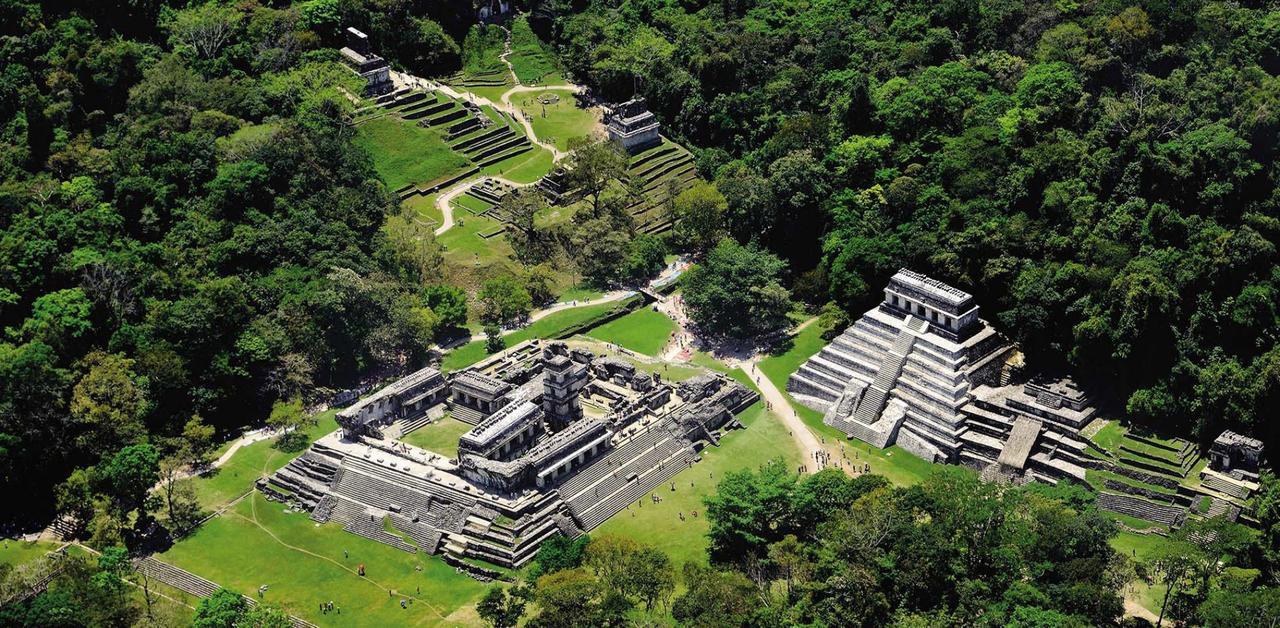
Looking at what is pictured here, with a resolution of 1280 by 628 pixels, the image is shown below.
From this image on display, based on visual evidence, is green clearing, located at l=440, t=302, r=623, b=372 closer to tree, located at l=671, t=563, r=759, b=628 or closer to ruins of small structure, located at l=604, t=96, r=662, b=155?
ruins of small structure, located at l=604, t=96, r=662, b=155

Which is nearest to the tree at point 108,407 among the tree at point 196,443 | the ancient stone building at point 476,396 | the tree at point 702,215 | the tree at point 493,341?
the tree at point 196,443

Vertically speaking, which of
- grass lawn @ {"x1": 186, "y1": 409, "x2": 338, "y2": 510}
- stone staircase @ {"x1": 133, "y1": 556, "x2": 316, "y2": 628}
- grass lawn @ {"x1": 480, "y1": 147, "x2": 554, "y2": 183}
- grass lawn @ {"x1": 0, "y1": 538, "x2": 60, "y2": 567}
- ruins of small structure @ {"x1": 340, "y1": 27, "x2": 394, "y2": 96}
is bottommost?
grass lawn @ {"x1": 0, "y1": 538, "x2": 60, "y2": 567}

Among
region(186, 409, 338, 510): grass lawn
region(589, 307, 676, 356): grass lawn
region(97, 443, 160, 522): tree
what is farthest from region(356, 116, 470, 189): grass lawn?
region(97, 443, 160, 522): tree

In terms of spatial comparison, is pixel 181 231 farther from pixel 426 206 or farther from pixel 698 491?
pixel 698 491

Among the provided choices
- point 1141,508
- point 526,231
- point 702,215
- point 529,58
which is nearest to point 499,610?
point 1141,508

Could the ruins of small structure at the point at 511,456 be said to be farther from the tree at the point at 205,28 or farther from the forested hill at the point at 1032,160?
the tree at the point at 205,28

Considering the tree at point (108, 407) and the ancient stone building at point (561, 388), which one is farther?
the tree at point (108, 407)

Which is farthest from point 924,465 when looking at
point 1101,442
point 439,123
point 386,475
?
point 439,123
